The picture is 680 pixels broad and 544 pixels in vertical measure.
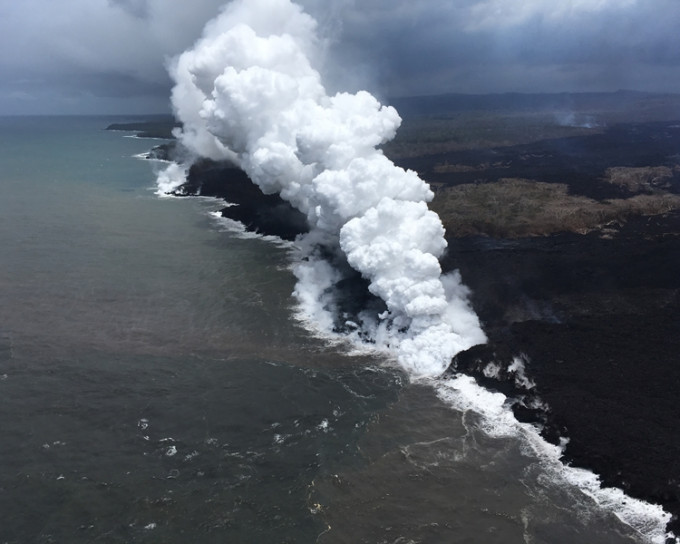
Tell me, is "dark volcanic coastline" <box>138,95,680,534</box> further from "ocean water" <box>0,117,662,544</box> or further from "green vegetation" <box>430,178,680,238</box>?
"ocean water" <box>0,117,662,544</box>

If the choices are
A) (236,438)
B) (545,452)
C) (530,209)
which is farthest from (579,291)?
(236,438)

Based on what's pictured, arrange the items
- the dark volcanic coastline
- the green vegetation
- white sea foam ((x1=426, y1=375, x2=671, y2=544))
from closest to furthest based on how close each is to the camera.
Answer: white sea foam ((x1=426, y1=375, x2=671, y2=544))
the dark volcanic coastline
the green vegetation

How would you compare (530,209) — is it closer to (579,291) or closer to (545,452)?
(579,291)

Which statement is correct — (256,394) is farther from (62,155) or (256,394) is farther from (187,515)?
(62,155)

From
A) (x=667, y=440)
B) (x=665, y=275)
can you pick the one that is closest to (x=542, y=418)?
(x=667, y=440)

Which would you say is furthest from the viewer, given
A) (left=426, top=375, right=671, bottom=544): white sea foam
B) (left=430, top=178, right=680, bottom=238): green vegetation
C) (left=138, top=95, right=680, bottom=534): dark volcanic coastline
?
(left=430, top=178, right=680, bottom=238): green vegetation

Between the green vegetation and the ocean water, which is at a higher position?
the green vegetation

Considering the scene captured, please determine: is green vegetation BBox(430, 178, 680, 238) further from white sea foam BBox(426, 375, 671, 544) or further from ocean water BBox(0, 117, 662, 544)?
white sea foam BBox(426, 375, 671, 544)

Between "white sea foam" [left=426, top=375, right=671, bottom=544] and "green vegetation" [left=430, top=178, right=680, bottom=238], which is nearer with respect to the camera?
"white sea foam" [left=426, top=375, right=671, bottom=544]

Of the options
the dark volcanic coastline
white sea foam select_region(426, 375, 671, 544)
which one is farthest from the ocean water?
the dark volcanic coastline

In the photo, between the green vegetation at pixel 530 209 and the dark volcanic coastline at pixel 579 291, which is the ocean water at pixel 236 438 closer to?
the dark volcanic coastline at pixel 579 291
